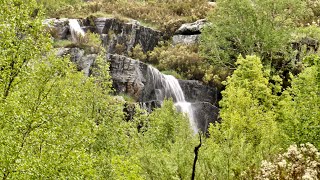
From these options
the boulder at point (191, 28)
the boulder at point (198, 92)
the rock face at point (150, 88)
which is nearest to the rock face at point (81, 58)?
the rock face at point (150, 88)

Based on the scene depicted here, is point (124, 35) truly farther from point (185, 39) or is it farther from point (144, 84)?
point (144, 84)

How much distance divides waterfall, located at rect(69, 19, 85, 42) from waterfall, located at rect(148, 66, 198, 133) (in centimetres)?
1231

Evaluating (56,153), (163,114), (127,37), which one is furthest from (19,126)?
(127,37)

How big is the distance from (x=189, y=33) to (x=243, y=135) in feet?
110

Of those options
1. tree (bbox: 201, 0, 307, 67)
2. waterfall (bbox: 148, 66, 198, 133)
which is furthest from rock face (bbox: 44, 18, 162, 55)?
waterfall (bbox: 148, 66, 198, 133)

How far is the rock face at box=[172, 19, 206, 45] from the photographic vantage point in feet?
155

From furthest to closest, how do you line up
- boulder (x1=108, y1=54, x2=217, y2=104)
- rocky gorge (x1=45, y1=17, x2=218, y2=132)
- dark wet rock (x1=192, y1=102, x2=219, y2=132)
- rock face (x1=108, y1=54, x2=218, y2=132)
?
1. boulder (x1=108, y1=54, x2=217, y2=104)
2. rock face (x1=108, y1=54, x2=218, y2=132)
3. rocky gorge (x1=45, y1=17, x2=218, y2=132)
4. dark wet rock (x1=192, y1=102, x2=219, y2=132)

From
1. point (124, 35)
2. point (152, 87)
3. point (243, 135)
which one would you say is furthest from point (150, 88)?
point (243, 135)

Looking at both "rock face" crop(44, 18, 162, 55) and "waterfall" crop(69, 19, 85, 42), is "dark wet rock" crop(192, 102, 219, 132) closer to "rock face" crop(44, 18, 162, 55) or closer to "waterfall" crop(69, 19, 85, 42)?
"rock face" crop(44, 18, 162, 55)

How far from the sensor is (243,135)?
1625 cm

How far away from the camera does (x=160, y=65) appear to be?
42.3 m

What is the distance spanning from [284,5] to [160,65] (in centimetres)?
1436

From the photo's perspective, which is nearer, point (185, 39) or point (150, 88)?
point (150, 88)

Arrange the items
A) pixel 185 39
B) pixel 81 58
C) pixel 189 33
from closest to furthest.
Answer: pixel 81 58 < pixel 185 39 < pixel 189 33
